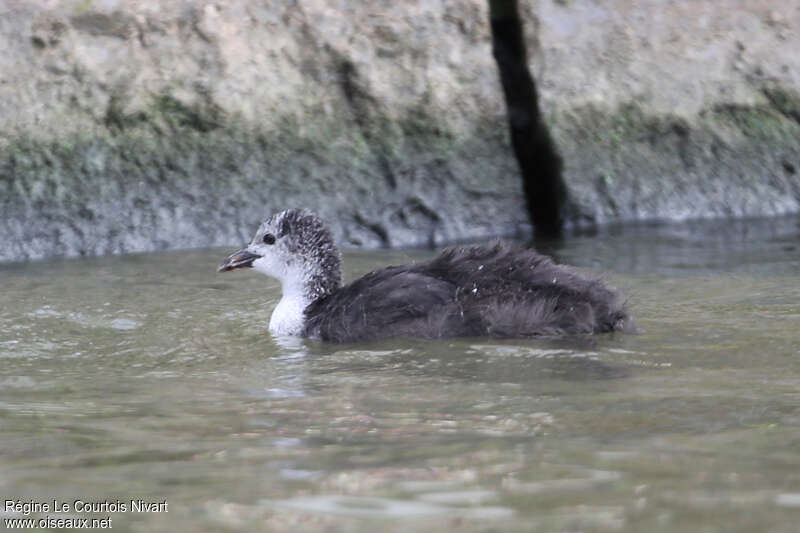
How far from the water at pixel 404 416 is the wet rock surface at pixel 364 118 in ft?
4.12

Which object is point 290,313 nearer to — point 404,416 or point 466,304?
point 466,304

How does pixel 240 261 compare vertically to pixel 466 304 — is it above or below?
above

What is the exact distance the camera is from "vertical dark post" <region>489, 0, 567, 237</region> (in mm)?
9664

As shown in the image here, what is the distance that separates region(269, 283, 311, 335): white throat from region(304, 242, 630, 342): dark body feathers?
88 millimetres

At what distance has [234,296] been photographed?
312 inches

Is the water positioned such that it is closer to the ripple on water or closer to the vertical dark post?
the ripple on water

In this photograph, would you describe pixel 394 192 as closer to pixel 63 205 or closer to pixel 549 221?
pixel 549 221

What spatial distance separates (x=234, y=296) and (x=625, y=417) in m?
3.61

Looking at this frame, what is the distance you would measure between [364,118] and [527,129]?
1180 millimetres

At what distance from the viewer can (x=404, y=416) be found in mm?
4930

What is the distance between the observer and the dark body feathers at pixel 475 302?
6.46 meters

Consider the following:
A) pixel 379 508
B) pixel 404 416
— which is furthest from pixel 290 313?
pixel 379 508

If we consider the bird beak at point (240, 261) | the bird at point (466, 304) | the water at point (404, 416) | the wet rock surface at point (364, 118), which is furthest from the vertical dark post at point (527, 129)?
the bird at point (466, 304)

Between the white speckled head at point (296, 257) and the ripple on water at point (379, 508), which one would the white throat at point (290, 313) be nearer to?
the white speckled head at point (296, 257)
